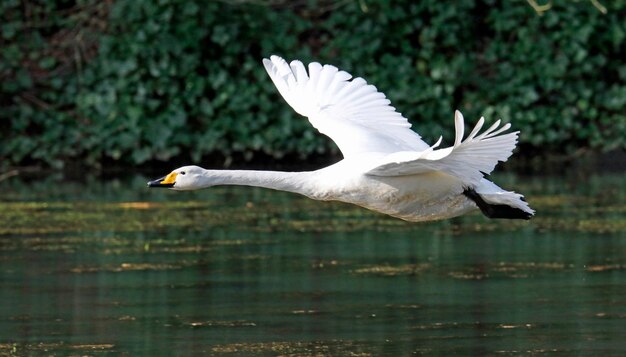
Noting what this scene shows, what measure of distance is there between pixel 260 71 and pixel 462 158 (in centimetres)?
1027

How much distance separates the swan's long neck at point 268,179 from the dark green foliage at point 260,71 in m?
8.89

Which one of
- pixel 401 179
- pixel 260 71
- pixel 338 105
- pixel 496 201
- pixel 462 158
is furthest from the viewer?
pixel 260 71

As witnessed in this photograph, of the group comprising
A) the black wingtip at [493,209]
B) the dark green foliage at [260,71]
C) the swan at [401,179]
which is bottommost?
the black wingtip at [493,209]

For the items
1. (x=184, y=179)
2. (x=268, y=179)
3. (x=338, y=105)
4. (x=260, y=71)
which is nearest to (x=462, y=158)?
(x=268, y=179)

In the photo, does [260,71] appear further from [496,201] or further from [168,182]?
[496,201]

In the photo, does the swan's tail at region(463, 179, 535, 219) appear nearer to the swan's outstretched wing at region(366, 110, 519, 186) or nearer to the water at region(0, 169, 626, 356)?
the swan's outstretched wing at region(366, 110, 519, 186)

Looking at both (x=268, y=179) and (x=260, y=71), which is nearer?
(x=268, y=179)

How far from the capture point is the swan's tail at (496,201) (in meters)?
8.33

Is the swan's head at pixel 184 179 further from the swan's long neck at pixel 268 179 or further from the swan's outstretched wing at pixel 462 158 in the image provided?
the swan's outstretched wing at pixel 462 158

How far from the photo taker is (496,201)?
835cm

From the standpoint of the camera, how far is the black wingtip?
8359 millimetres

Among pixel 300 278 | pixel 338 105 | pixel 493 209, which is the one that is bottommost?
pixel 300 278

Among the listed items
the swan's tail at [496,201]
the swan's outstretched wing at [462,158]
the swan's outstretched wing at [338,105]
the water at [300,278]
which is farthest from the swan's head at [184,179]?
the swan's tail at [496,201]

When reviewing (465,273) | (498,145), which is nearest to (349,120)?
(465,273)
